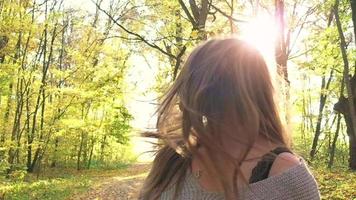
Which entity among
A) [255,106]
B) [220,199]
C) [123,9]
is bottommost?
[220,199]

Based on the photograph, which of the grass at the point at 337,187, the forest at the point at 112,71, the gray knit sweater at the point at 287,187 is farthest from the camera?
the forest at the point at 112,71

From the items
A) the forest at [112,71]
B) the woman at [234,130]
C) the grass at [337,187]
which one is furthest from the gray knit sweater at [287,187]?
the grass at [337,187]

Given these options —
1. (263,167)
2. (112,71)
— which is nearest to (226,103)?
(263,167)

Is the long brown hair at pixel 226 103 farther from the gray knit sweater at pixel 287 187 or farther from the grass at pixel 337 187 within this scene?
the grass at pixel 337 187

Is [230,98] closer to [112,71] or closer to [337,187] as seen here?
[337,187]

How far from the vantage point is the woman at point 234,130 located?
1412mm

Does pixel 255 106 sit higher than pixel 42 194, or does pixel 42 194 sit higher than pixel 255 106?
pixel 255 106

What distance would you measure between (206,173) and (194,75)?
304mm

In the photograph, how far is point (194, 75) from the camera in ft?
4.98

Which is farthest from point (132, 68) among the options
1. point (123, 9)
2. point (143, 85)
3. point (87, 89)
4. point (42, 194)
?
point (42, 194)

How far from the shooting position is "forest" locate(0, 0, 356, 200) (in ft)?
44.0

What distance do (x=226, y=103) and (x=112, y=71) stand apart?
2298 centimetres

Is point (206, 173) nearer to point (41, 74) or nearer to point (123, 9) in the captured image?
point (41, 74)

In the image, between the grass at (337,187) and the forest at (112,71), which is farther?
the forest at (112,71)
